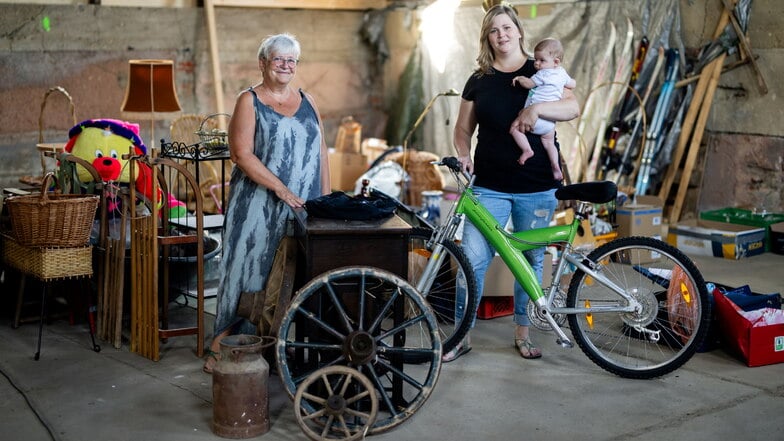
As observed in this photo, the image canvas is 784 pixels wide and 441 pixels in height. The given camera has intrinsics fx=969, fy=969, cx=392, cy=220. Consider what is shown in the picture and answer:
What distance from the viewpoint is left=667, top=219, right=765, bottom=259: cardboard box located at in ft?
24.3

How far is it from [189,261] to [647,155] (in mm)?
4339

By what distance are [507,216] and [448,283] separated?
69cm

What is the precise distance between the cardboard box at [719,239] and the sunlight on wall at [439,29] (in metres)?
3.15

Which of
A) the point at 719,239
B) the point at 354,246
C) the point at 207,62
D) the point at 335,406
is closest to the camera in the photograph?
the point at 335,406

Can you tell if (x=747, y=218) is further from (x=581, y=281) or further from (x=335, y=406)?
(x=335, y=406)

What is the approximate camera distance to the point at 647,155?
326 inches

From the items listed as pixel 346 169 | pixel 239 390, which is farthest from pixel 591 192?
pixel 346 169

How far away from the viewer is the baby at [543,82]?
15.2 ft

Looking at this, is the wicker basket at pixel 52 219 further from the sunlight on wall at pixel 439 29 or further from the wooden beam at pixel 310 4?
the sunlight on wall at pixel 439 29

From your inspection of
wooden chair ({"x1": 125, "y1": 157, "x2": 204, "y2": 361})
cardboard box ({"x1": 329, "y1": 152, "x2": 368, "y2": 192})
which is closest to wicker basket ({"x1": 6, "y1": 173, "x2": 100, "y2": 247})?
wooden chair ({"x1": 125, "y1": 157, "x2": 204, "y2": 361})

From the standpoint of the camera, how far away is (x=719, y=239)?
24.4 feet

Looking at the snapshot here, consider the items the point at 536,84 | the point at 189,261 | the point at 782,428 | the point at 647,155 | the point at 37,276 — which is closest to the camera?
the point at 782,428

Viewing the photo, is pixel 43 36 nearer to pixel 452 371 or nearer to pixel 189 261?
pixel 189 261

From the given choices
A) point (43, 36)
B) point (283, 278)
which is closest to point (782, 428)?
point (283, 278)
